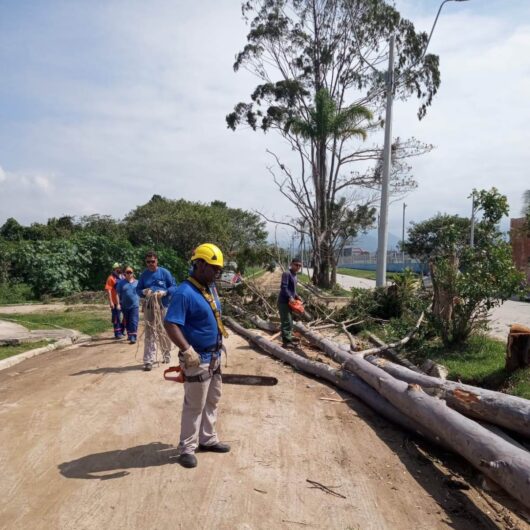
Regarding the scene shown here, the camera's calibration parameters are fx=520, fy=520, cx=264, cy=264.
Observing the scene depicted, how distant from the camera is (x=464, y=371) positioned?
26.3 feet

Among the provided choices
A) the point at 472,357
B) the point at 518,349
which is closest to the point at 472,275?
the point at 472,357

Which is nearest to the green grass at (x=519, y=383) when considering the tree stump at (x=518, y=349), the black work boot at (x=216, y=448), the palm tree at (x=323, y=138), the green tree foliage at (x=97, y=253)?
the tree stump at (x=518, y=349)

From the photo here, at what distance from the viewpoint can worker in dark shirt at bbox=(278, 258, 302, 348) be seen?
970 centimetres

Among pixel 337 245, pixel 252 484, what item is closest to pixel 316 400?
pixel 252 484

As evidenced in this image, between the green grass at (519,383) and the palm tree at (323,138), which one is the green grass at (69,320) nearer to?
the green grass at (519,383)

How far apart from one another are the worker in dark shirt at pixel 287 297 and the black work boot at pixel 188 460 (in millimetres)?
5479

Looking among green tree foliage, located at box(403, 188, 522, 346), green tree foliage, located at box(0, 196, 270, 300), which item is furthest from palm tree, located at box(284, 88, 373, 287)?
green tree foliage, located at box(403, 188, 522, 346)

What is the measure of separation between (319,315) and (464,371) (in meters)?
5.00

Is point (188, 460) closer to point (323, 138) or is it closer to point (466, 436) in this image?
point (466, 436)

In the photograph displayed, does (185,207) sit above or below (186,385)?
above

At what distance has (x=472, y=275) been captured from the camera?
31.2 feet

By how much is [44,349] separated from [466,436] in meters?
8.33

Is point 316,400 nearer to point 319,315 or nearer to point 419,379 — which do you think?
point 419,379

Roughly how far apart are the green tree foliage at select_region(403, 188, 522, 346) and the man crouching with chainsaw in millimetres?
6373
